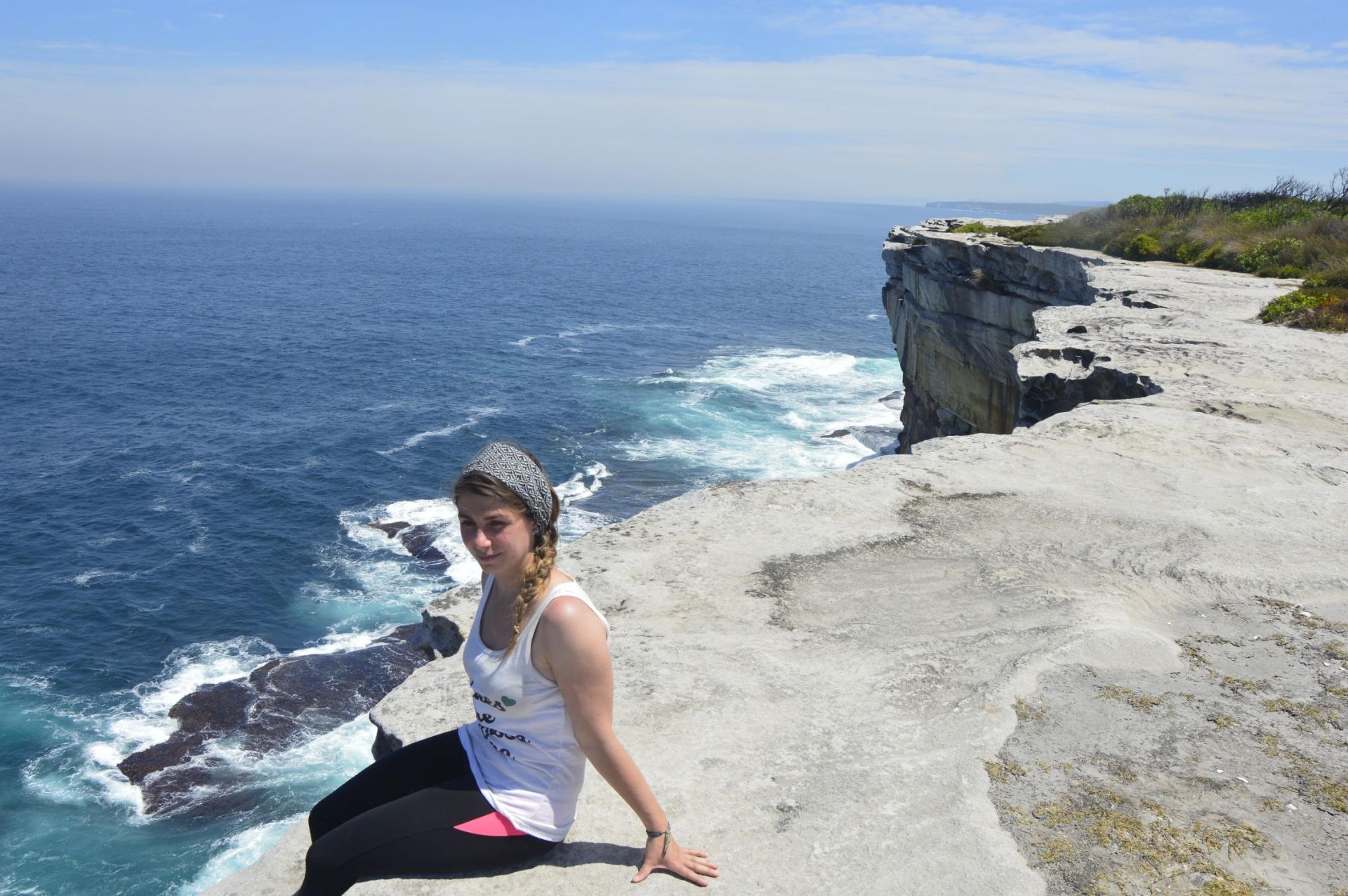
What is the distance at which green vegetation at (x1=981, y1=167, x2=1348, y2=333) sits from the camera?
21.4m

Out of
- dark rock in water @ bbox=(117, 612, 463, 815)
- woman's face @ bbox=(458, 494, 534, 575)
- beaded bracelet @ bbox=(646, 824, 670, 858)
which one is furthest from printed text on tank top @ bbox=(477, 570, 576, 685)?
dark rock in water @ bbox=(117, 612, 463, 815)

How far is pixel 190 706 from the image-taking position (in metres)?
26.7

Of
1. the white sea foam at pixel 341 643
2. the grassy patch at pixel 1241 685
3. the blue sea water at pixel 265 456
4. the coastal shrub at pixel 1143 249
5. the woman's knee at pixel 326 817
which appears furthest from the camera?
the coastal shrub at pixel 1143 249

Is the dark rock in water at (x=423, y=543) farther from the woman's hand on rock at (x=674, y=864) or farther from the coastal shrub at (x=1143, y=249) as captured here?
the woman's hand on rock at (x=674, y=864)

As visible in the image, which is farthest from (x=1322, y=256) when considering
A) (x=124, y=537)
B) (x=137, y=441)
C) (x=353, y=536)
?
(x=137, y=441)

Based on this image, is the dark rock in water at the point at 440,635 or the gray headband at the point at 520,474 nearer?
the gray headband at the point at 520,474

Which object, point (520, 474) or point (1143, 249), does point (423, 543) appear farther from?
point (520, 474)

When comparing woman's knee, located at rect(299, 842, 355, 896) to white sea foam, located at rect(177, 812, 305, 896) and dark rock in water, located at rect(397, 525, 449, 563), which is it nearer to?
white sea foam, located at rect(177, 812, 305, 896)

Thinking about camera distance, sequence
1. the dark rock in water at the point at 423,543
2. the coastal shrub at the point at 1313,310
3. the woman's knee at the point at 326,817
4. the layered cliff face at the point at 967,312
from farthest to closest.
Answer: the dark rock in water at the point at 423,543, the layered cliff face at the point at 967,312, the coastal shrub at the point at 1313,310, the woman's knee at the point at 326,817

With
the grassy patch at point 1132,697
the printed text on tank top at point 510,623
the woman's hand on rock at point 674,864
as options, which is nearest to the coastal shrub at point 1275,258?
the grassy patch at point 1132,697

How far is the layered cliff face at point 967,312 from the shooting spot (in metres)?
29.1

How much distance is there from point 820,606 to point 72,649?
96.3 ft

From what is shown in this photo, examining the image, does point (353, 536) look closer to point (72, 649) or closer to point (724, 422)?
point (72, 649)

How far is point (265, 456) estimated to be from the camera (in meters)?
44.4
